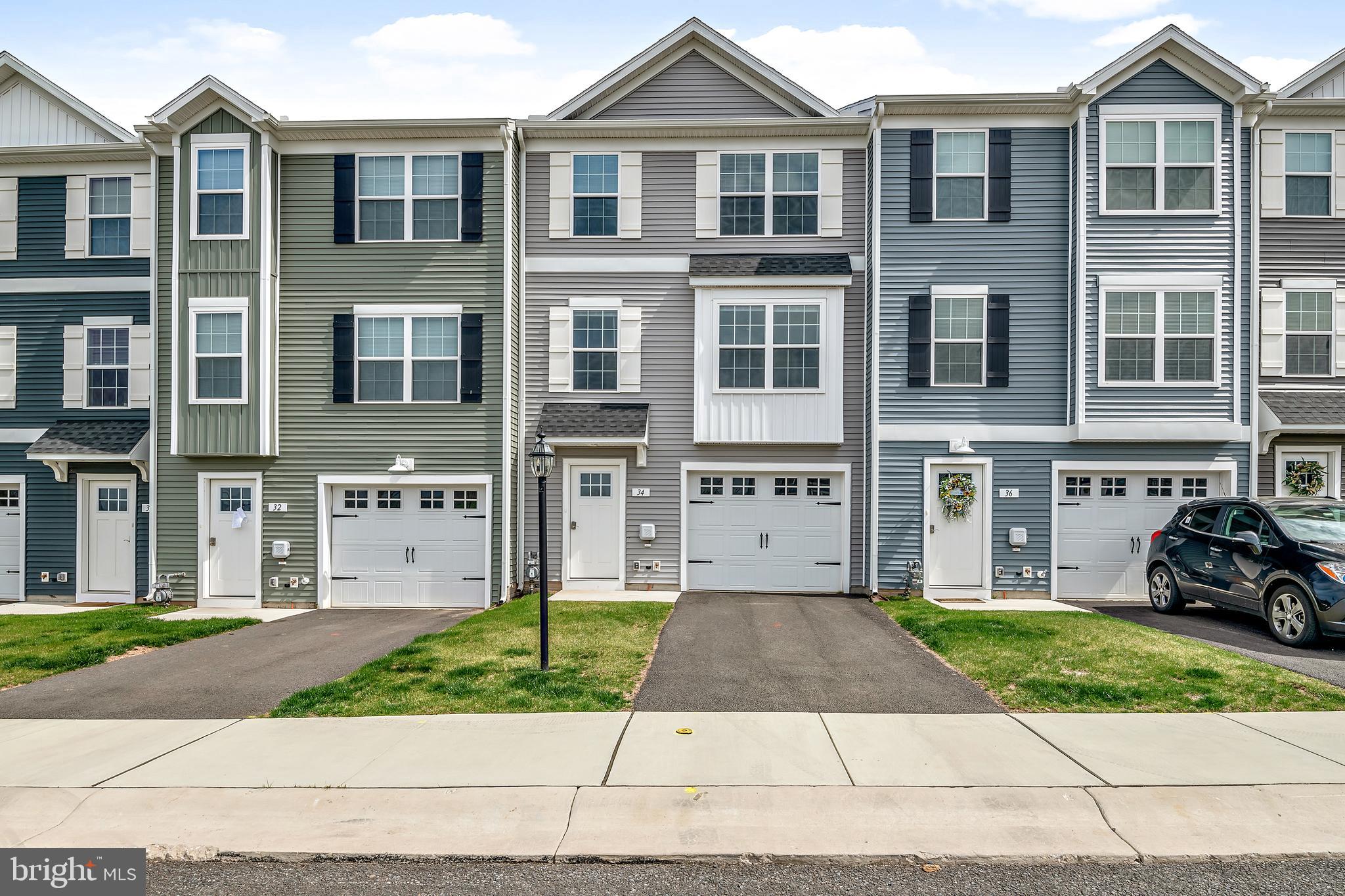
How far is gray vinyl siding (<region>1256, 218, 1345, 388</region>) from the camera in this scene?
14.4 metres

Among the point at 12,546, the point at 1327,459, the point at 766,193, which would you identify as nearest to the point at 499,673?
the point at 766,193

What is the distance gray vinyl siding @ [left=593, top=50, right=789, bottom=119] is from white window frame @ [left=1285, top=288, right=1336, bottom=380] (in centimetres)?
979

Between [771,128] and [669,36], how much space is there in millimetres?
2623

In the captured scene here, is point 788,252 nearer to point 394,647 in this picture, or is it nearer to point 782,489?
point 782,489

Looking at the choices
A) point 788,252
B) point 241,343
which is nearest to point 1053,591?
point 788,252

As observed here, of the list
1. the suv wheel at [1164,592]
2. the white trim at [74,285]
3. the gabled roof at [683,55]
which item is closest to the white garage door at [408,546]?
the white trim at [74,285]

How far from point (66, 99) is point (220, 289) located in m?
5.65

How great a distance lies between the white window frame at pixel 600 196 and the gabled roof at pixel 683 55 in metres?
0.99

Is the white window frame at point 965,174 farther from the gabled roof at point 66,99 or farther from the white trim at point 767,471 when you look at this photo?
the gabled roof at point 66,99

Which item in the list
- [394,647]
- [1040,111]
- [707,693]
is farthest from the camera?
[1040,111]

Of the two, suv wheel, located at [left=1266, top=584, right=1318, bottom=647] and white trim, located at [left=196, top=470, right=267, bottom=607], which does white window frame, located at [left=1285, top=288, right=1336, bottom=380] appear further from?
white trim, located at [left=196, top=470, right=267, bottom=607]

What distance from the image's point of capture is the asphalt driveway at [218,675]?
25.8ft

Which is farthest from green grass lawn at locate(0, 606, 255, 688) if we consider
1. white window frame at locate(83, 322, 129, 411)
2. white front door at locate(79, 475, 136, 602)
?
white window frame at locate(83, 322, 129, 411)

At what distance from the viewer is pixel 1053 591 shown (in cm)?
1409
